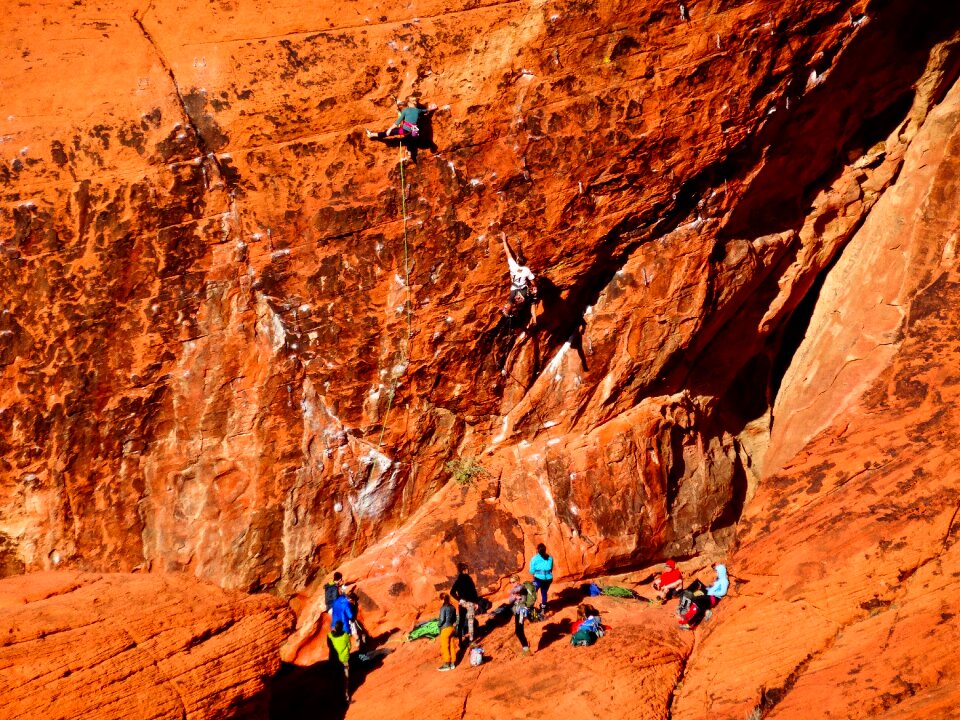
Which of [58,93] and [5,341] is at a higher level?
[58,93]

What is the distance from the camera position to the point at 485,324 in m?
11.8

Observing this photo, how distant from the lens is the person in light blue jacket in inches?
436

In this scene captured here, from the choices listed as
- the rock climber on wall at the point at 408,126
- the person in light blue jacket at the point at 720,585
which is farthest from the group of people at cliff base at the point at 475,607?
the rock climber on wall at the point at 408,126

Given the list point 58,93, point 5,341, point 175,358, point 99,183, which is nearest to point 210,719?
point 175,358

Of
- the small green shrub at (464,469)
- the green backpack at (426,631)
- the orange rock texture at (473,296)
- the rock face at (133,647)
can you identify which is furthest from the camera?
the small green shrub at (464,469)

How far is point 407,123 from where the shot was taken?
10734mm

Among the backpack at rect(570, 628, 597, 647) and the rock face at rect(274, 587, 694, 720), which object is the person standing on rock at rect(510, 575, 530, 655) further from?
the backpack at rect(570, 628, 597, 647)

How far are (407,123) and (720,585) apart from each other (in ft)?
23.4

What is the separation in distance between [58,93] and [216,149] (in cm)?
202

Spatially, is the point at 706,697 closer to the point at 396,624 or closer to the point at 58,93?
the point at 396,624

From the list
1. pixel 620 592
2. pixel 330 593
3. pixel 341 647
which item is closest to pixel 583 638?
pixel 620 592

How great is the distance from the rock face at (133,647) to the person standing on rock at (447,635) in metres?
1.90

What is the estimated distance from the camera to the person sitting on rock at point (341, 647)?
10492 mm

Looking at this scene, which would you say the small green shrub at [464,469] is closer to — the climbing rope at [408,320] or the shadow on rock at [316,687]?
the climbing rope at [408,320]
